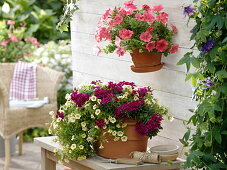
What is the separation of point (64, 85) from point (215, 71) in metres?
3.75

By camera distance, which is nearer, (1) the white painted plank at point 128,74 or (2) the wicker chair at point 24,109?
(1) the white painted plank at point 128,74

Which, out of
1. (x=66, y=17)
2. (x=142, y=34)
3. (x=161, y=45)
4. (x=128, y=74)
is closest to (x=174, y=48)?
(x=161, y=45)

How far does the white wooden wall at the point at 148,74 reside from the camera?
9.81ft

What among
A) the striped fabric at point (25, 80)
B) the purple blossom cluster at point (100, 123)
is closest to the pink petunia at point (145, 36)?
the purple blossom cluster at point (100, 123)

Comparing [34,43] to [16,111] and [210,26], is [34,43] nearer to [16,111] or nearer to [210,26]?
[16,111]

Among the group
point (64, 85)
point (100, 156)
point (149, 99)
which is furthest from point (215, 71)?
point (64, 85)

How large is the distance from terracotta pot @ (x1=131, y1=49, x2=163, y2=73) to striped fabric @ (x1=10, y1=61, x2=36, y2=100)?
2.06 metres

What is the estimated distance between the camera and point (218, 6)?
250cm

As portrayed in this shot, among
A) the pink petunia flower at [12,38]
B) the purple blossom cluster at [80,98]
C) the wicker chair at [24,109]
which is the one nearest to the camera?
the purple blossom cluster at [80,98]

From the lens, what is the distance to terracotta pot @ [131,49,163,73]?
118 inches

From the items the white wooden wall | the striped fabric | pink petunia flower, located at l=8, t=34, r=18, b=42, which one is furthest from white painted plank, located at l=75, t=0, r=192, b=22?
pink petunia flower, located at l=8, t=34, r=18, b=42

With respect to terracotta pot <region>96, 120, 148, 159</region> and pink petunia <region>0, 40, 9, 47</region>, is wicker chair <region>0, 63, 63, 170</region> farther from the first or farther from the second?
terracotta pot <region>96, 120, 148, 159</region>

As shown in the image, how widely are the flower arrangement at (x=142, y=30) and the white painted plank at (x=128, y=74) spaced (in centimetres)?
17

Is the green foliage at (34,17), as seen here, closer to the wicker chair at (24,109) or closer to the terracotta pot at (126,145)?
the wicker chair at (24,109)
